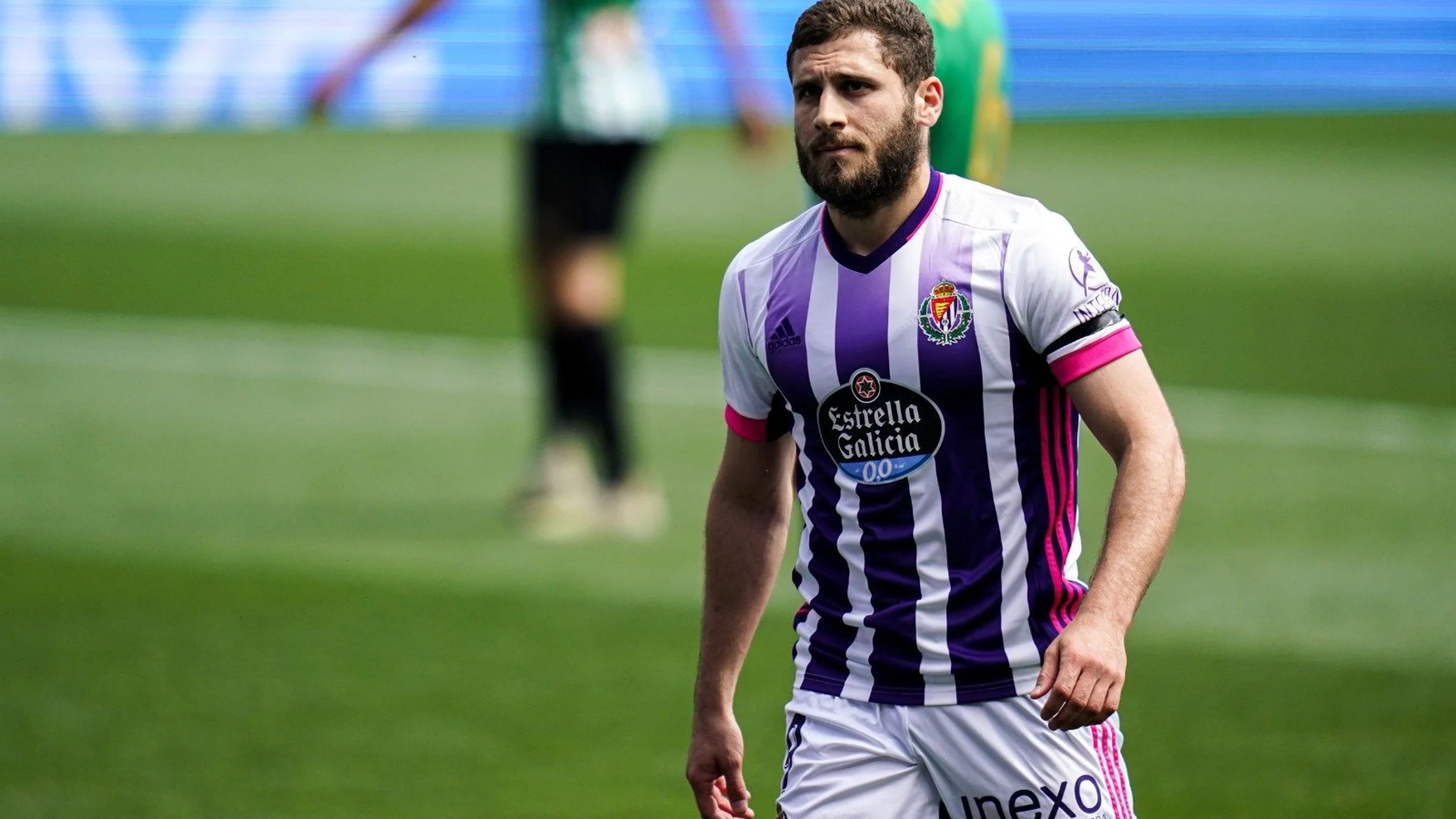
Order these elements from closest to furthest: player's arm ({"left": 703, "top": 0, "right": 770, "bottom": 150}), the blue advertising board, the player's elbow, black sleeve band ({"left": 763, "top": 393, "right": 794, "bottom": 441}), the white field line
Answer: the player's elbow
black sleeve band ({"left": 763, "top": 393, "right": 794, "bottom": 441})
player's arm ({"left": 703, "top": 0, "right": 770, "bottom": 150})
the white field line
the blue advertising board

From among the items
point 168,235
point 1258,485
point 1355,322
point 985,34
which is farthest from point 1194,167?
point 985,34

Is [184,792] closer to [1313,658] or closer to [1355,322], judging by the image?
[1313,658]

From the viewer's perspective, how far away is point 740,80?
31.3 ft

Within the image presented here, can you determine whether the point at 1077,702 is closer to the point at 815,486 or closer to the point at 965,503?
the point at 965,503

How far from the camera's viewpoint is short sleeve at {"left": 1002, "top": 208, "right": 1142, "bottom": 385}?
11.4ft

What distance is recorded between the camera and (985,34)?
4949 mm

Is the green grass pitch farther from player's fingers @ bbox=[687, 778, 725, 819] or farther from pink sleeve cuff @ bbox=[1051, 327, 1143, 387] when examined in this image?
pink sleeve cuff @ bbox=[1051, 327, 1143, 387]

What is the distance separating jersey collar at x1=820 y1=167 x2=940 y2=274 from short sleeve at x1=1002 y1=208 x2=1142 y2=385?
7.4 inches

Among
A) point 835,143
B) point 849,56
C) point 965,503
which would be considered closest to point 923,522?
point 965,503

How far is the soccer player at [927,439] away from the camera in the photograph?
352 cm

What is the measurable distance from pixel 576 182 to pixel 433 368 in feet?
14.0

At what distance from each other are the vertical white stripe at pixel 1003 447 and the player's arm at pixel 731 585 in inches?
20.0

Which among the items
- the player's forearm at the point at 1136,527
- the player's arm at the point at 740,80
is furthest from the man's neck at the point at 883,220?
the player's arm at the point at 740,80

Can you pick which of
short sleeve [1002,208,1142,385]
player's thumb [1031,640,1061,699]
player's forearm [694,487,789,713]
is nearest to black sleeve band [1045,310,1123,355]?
short sleeve [1002,208,1142,385]
